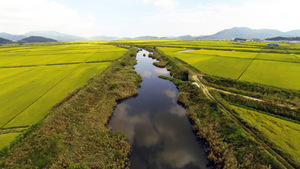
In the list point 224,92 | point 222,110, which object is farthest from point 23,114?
point 224,92

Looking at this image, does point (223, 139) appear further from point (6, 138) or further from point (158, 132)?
point (6, 138)

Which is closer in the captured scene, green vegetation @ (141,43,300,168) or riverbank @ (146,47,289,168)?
riverbank @ (146,47,289,168)

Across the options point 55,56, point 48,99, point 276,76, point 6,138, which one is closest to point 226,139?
point 6,138

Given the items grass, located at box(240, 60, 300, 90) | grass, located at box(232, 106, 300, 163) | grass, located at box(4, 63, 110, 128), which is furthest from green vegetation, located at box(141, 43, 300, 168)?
grass, located at box(4, 63, 110, 128)

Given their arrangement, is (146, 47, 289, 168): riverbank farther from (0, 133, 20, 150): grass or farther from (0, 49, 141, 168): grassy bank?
(0, 133, 20, 150): grass

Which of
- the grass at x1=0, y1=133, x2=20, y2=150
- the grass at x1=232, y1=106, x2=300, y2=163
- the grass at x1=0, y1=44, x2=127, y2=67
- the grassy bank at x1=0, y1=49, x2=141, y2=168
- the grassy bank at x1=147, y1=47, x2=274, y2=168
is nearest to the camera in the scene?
the grassy bank at x1=0, y1=49, x2=141, y2=168

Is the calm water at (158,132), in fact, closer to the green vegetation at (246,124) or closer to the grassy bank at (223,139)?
the grassy bank at (223,139)
